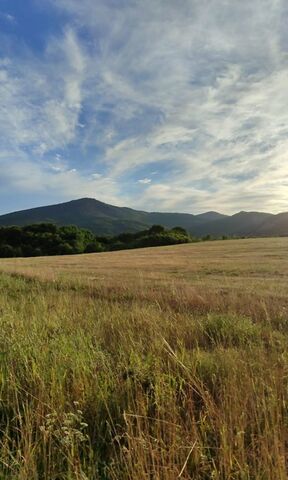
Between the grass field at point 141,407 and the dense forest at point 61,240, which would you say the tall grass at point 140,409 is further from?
the dense forest at point 61,240

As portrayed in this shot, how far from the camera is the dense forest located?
7912 centimetres

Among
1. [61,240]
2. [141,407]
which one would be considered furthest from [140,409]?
[61,240]

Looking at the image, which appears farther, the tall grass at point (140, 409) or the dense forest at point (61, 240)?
the dense forest at point (61, 240)

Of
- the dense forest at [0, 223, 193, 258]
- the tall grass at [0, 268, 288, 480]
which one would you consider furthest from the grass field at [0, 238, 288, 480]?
the dense forest at [0, 223, 193, 258]

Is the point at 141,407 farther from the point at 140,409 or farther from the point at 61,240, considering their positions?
the point at 61,240

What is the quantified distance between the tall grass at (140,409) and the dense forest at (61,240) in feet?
237

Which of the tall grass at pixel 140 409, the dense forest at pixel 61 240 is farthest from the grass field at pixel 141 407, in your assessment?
the dense forest at pixel 61 240

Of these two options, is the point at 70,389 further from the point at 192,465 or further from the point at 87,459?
the point at 192,465

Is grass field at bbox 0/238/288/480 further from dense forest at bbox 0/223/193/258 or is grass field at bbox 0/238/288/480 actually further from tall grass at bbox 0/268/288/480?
dense forest at bbox 0/223/193/258

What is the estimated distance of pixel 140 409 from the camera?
3.39 meters

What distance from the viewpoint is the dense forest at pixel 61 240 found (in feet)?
260

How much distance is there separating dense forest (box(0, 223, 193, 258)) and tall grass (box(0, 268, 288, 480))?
2842 inches

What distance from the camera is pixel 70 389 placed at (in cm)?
384

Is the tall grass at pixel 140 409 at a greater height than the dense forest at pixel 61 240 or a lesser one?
lesser
